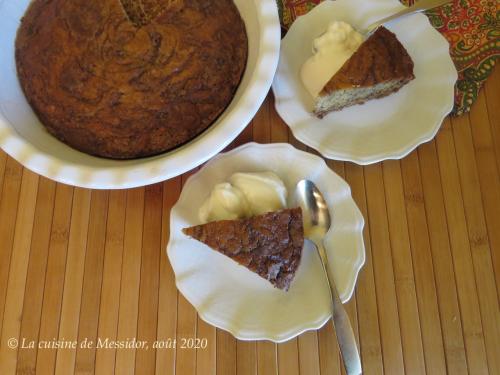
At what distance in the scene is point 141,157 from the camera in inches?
39.4

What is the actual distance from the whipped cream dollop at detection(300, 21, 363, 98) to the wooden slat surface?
0.46 ft

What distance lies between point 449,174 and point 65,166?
1.05m

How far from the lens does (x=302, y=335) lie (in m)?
1.07

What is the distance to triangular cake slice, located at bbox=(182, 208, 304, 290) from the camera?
1.03m

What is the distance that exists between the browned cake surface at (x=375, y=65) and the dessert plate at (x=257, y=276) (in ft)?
0.82

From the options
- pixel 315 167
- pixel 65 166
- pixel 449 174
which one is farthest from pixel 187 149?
pixel 449 174

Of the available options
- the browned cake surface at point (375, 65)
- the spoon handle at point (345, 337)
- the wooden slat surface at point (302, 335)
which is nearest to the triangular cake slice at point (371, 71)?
the browned cake surface at point (375, 65)

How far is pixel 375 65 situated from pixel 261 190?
50 centimetres

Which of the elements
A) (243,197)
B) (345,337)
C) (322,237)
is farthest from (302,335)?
(243,197)

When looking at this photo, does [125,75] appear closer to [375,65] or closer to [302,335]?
[375,65]

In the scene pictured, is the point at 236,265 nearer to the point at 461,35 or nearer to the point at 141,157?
the point at 141,157

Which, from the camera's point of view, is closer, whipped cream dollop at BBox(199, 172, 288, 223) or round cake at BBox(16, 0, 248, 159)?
round cake at BBox(16, 0, 248, 159)

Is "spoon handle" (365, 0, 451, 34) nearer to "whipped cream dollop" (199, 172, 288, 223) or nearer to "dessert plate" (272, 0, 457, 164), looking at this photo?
"dessert plate" (272, 0, 457, 164)

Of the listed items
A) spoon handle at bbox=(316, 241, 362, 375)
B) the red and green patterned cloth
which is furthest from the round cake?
spoon handle at bbox=(316, 241, 362, 375)
